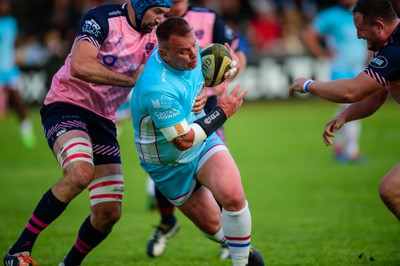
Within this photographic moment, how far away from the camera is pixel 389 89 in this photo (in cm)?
616

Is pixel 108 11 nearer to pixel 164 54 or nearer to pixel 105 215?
pixel 164 54

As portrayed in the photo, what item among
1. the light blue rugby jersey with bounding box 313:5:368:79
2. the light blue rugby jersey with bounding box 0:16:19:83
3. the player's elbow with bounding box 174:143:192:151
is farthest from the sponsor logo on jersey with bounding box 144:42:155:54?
the light blue rugby jersey with bounding box 0:16:19:83

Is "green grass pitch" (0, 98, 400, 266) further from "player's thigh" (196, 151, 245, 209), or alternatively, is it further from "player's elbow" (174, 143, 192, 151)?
"player's elbow" (174, 143, 192, 151)

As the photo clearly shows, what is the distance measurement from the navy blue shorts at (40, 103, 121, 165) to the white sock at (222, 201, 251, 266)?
1.40 meters

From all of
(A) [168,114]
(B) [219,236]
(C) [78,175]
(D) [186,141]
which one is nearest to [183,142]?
(D) [186,141]

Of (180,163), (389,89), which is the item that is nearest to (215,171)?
(180,163)

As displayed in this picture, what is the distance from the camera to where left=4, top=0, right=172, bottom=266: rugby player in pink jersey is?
5934 mm

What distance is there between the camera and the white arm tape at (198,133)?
18.4 feet

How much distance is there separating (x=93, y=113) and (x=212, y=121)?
1335 mm

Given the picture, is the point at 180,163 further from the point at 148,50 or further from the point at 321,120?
the point at 321,120

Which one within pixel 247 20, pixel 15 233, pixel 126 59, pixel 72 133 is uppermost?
pixel 126 59

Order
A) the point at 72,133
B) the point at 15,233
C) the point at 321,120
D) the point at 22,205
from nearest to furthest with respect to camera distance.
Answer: the point at 72,133 < the point at 15,233 < the point at 22,205 < the point at 321,120

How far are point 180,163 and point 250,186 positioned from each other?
5888 millimetres

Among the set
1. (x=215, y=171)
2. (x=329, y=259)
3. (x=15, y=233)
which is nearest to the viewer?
(x=215, y=171)
